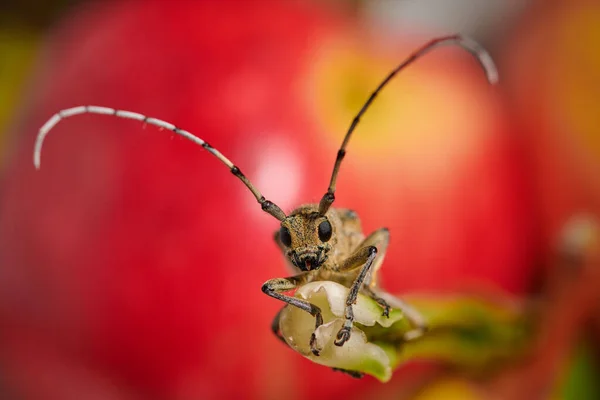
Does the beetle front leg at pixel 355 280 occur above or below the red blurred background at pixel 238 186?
below

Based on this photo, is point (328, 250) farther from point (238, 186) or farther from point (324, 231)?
point (238, 186)

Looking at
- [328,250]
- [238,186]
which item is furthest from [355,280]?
[238,186]

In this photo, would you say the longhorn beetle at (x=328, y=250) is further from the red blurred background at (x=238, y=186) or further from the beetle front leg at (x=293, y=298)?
the red blurred background at (x=238, y=186)

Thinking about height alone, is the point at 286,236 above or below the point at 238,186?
below

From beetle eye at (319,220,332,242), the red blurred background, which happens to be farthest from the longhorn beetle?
the red blurred background

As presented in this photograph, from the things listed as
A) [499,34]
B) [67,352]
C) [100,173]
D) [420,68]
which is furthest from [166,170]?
[499,34]

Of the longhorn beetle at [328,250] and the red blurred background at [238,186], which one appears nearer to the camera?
the longhorn beetle at [328,250]

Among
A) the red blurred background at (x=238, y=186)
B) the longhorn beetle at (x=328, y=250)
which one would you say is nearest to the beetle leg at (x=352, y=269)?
the longhorn beetle at (x=328, y=250)
